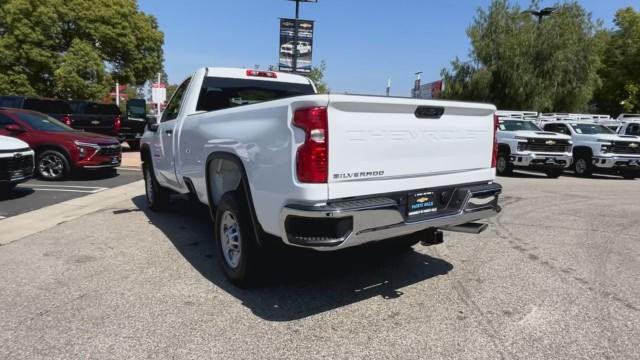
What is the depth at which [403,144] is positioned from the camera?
11.8 feet

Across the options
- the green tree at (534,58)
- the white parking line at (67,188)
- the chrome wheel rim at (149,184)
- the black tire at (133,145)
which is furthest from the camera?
the green tree at (534,58)

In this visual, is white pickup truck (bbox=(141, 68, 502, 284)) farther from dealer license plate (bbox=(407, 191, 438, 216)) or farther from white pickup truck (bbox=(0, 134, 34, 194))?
white pickup truck (bbox=(0, 134, 34, 194))

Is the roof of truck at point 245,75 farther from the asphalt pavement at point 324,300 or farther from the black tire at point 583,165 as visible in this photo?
the black tire at point 583,165

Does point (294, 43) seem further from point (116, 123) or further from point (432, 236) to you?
point (432, 236)

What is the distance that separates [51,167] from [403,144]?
9.91 meters

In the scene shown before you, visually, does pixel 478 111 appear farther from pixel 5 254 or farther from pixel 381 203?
pixel 5 254

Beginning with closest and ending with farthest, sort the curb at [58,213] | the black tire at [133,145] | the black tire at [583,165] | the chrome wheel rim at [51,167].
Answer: the curb at [58,213], the chrome wheel rim at [51,167], the black tire at [583,165], the black tire at [133,145]

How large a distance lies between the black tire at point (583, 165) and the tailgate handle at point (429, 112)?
14093 mm

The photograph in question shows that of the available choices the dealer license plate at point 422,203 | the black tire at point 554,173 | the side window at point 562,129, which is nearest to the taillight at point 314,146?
the dealer license plate at point 422,203

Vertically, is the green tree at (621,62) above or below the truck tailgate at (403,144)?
above

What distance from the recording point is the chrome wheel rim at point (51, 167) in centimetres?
1076

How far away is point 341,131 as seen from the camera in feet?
10.6

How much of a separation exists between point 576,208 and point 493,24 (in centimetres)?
2661

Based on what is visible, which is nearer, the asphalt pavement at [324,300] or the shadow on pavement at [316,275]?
the asphalt pavement at [324,300]
